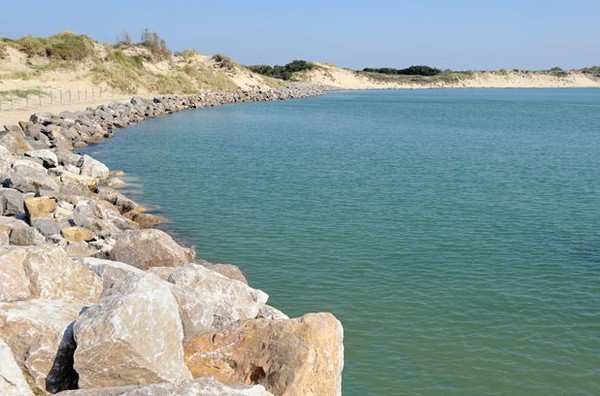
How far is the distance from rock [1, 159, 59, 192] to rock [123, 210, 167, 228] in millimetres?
2563

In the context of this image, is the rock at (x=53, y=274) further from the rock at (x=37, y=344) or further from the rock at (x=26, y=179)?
the rock at (x=26, y=179)

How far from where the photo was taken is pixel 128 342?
6.48 meters

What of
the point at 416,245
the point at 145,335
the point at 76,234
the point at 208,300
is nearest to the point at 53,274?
the point at 208,300

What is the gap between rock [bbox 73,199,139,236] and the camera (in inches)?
655

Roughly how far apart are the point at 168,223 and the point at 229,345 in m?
13.5

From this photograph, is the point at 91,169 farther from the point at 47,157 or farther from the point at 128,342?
the point at 128,342

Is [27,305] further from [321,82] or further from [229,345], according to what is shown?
[321,82]

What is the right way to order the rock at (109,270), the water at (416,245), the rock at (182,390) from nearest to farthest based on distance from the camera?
the rock at (182,390) → the rock at (109,270) → the water at (416,245)

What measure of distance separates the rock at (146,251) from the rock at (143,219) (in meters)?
7.52

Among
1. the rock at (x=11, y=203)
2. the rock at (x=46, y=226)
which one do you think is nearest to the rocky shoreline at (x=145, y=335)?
the rock at (x=46, y=226)

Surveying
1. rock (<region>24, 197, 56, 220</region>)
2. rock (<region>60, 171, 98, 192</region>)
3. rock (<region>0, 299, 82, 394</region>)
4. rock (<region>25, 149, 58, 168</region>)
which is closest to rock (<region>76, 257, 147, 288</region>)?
rock (<region>0, 299, 82, 394</region>)

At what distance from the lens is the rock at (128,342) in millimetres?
6504

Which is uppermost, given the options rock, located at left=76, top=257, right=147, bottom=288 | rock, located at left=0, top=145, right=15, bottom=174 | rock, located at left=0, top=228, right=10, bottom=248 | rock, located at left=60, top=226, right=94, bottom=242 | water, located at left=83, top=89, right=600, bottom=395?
rock, located at left=0, top=145, right=15, bottom=174

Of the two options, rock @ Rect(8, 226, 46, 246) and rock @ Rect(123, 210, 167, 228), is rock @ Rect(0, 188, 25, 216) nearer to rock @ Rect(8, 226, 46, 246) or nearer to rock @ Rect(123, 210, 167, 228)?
rock @ Rect(123, 210, 167, 228)
